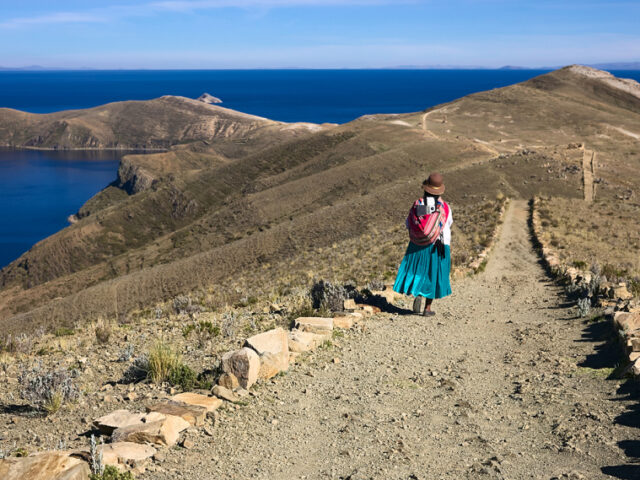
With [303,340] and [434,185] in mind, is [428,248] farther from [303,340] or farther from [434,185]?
[303,340]

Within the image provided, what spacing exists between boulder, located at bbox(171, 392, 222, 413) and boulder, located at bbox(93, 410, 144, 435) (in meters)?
0.57

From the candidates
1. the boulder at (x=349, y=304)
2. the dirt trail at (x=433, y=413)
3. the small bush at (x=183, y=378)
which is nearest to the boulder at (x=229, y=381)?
the dirt trail at (x=433, y=413)

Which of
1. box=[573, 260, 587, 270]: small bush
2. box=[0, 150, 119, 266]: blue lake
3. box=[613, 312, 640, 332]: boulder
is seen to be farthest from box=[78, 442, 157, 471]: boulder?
box=[0, 150, 119, 266]: blue lake

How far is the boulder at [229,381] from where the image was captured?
647cm

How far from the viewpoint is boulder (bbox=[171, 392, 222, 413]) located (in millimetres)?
5934

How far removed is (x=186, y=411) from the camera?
5.71 meters

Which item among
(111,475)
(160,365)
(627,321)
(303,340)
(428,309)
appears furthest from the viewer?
(428,309)

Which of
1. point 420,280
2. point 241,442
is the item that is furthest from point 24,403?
point 420,280

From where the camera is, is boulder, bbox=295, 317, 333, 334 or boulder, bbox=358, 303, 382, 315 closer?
boulder, bbox=295, 317, 333, 334

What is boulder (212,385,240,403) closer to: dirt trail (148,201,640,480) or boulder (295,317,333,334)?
dirt trail (148,201,640,480)

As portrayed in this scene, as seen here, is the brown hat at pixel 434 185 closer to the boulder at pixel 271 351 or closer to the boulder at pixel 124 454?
the boulder at pixel 271 351

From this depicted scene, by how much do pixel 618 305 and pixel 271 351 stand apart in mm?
5954

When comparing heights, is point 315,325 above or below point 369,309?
above

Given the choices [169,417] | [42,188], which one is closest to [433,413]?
[169,417]
